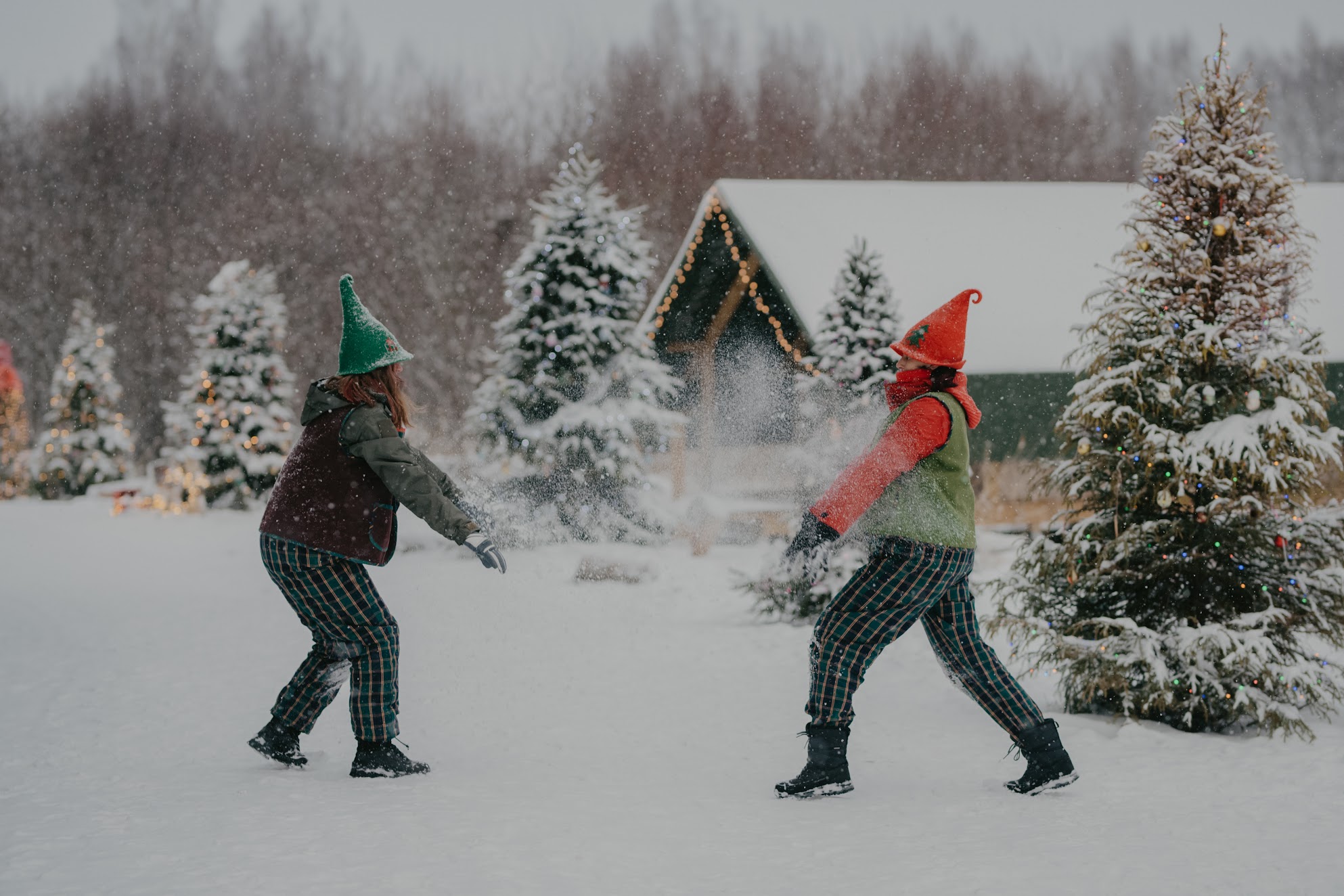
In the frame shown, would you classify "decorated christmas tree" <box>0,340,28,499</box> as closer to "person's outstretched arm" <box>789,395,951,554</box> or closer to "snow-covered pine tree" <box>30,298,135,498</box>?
"snow-covered pine tree" <box>30,298,135,498</box>

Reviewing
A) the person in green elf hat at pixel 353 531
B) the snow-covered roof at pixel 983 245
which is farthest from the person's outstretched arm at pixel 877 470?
the snow-covered roof at pixel 983 245

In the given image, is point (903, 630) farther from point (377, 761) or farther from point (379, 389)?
point (379, 389)

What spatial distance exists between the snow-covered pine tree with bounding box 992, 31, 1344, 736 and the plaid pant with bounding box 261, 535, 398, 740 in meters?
3.01

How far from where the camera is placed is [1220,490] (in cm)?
546

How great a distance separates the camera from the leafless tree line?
39.7 meters

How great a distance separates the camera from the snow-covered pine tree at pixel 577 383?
13.8 m

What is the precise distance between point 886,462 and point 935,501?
224mm

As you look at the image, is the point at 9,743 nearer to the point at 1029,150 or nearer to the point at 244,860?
the point at 244,860

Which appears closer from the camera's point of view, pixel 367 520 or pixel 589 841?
pixel 589 841

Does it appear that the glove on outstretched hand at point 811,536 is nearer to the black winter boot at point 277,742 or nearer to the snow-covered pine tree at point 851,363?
the black winter boot at point 277,742

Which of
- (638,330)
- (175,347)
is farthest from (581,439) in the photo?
(175,347)

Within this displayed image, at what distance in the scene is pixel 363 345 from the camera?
172 inches

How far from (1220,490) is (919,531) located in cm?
218

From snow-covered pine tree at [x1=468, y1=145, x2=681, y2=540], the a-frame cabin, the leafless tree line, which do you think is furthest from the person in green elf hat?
the leafless tree line
